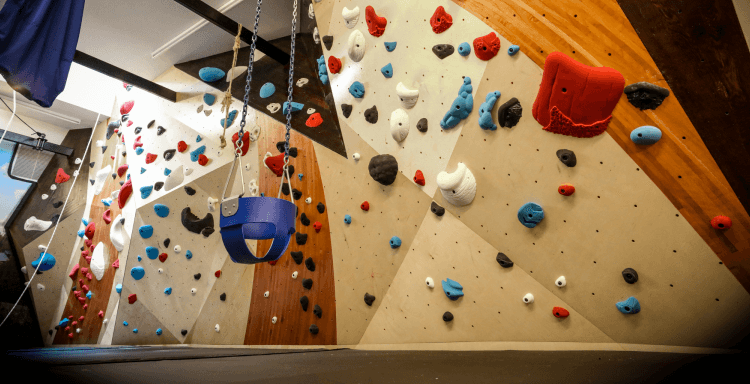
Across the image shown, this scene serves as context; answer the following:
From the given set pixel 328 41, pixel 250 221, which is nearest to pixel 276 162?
pixel 328 41

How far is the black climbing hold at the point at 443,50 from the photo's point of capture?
1.85 meters

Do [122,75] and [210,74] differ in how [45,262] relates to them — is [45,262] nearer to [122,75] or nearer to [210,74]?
[122,75]

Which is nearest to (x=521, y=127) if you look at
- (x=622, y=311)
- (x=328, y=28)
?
(x=622, y=311)

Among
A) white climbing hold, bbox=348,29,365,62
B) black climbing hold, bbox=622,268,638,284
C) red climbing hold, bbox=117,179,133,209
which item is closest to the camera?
black climbing hold, bbox=622,268,638,284

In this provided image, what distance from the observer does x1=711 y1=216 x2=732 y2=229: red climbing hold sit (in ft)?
4.00

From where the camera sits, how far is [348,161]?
2.35 m

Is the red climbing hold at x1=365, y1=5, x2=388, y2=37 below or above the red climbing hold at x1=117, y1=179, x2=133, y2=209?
below

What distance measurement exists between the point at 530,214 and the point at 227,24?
2.56 meters

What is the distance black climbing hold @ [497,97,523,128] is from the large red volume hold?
0.11 meters

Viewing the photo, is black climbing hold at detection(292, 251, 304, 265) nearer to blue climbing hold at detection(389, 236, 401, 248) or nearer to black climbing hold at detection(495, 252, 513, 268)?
blue climbing hold at detection(389, 236, 401, 248)

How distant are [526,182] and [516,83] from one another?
470mm

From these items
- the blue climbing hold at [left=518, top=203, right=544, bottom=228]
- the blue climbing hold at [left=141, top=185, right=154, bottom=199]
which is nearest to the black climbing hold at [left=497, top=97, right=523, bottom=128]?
the blue climbing hold at [left=518, top=203, right=544, bottom=228]

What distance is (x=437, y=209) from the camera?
188cm

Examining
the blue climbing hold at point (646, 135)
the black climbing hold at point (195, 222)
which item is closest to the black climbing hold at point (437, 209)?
the blue climbing hold at point (646, 135)
